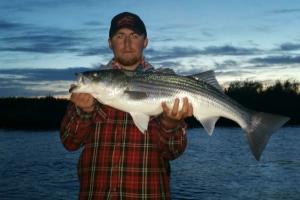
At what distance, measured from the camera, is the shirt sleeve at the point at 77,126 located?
388 centimetres

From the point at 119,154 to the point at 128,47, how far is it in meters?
1.02

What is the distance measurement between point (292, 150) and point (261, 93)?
4909 cm

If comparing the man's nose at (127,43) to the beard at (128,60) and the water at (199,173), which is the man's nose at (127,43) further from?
the water at (199,173)

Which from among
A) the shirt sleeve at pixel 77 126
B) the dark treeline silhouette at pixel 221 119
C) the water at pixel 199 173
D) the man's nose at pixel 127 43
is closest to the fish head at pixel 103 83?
the shirt sleeve at pixel 77 126

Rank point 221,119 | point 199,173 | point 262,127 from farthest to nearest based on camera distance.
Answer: point 221,119 < point 199,173 < point 262,127

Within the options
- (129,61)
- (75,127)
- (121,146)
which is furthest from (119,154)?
(129,61)

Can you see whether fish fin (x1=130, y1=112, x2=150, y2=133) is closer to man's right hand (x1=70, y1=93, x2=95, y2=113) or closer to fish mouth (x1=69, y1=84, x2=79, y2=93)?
man's right hand (x1=70, y1=93, x2=95, y2=113)

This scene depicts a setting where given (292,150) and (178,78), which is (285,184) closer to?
(292,150)

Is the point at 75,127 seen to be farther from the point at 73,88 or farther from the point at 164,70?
the point at 164,70

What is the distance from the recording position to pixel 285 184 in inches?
786

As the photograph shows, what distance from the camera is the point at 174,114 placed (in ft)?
13.0

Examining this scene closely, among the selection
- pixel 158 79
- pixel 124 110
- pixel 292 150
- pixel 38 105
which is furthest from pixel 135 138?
pixel 38 105

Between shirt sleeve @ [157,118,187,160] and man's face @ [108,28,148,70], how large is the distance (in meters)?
0.67

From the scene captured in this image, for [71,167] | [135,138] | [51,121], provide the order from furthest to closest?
[51,121] → [71,167] → [135,138]
